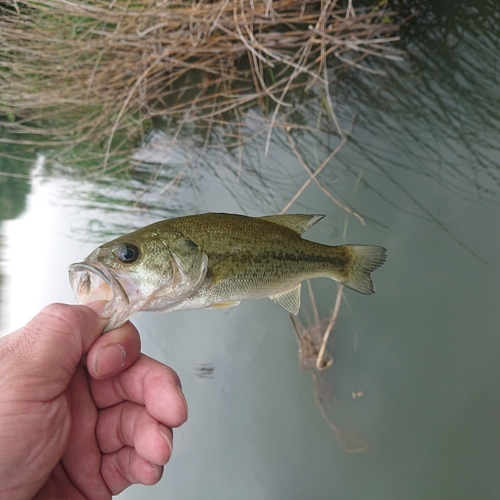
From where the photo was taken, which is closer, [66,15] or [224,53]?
[66,15]

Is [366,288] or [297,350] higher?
[366,288]

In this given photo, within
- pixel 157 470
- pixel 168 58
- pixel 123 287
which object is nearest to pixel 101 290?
pixel 123 287

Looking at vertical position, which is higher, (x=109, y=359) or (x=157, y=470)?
(x=109, y=359)

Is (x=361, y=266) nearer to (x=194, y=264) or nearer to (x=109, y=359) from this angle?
(x=194, y=264)

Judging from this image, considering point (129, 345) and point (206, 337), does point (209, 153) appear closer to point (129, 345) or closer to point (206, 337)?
point (206, 337)

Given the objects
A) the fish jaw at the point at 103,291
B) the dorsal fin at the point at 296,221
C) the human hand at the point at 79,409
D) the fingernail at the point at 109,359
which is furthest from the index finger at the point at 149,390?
the dorsal fin at the point at 296,221

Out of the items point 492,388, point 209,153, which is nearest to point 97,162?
point 209,153
